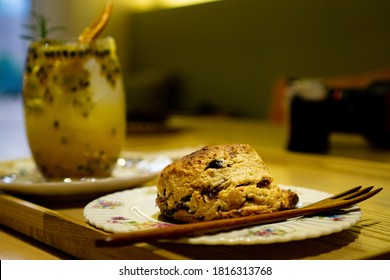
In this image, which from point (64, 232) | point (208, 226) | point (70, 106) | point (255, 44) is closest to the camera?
point (208, 226)

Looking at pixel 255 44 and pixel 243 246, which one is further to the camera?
pixel 255 44

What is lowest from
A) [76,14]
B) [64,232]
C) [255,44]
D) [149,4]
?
[64,232]

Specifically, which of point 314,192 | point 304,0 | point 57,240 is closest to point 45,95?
point 57,240

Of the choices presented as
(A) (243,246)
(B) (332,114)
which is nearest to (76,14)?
(B) (332,114)

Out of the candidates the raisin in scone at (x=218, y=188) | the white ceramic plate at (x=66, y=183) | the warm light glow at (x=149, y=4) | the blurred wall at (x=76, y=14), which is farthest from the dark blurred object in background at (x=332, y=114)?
the warm light glow at (x=149, y=4)

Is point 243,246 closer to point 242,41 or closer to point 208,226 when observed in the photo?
point 208,226

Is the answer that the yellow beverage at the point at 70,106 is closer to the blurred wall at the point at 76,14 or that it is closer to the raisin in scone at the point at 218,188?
the raisin in scone at the point at 218,188
